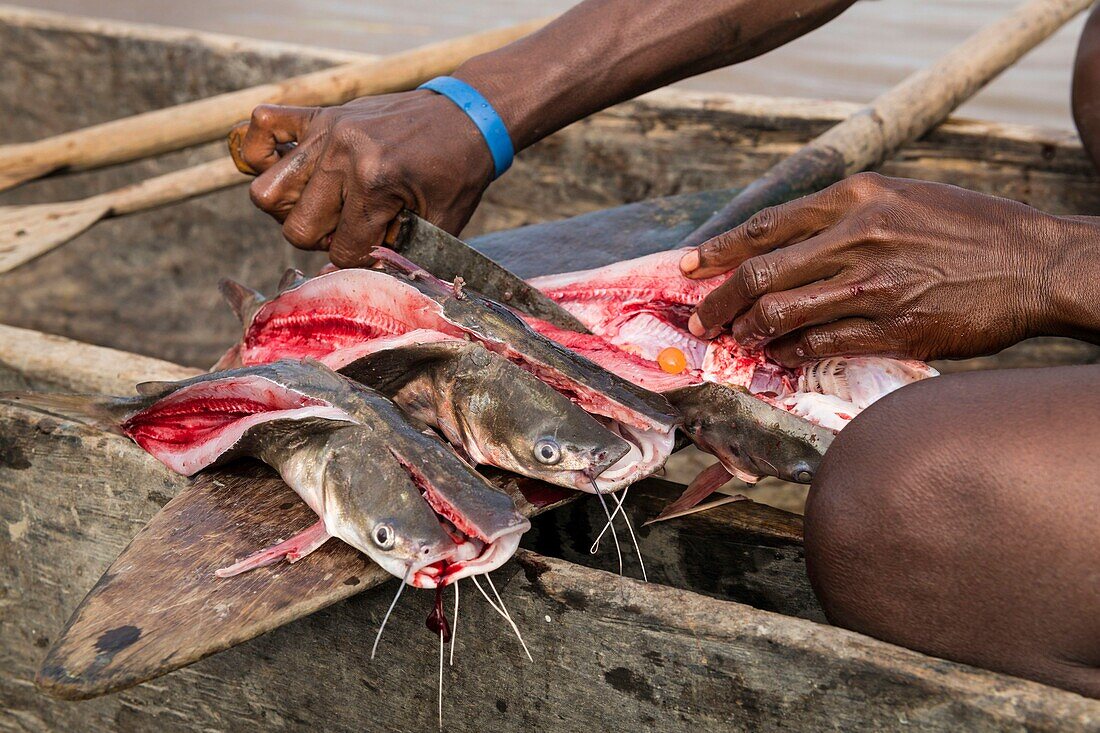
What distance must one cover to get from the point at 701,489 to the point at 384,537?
66 centimetres

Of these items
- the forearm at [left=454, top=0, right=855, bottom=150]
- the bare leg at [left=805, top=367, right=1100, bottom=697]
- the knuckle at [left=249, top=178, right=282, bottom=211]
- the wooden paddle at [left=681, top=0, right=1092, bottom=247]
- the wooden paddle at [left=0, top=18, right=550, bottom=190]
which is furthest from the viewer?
the wooden paddle at [left=0, top=18, right=550, bottom=190]

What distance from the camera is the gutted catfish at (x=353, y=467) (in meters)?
1.45

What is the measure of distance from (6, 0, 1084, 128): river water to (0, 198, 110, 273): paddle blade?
4.60 meters

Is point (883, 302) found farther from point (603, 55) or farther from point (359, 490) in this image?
point (603, 55)

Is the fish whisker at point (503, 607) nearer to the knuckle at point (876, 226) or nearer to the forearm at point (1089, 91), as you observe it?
the knuckle at point (876, 226)

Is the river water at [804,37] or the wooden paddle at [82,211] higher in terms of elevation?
the wooden paddle at [82,211]

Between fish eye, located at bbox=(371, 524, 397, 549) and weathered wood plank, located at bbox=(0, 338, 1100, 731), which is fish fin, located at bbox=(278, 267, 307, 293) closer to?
weathered wood plank, located at bbox=(0, 338, 1100, 731)

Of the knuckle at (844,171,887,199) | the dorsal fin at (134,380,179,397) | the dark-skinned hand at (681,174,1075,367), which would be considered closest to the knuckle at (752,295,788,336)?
the dark-skinned hand at (681,174,1075,367)

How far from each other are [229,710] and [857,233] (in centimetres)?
140

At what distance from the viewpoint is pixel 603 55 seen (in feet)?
8.27

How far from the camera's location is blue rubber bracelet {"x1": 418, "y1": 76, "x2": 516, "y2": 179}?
2.37 metres

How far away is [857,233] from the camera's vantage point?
5.63 feet

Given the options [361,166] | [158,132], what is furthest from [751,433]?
[158,132]

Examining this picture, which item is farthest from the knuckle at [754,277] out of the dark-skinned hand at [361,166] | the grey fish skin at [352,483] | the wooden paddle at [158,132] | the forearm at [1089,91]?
the wooden paddle at [158,132]
